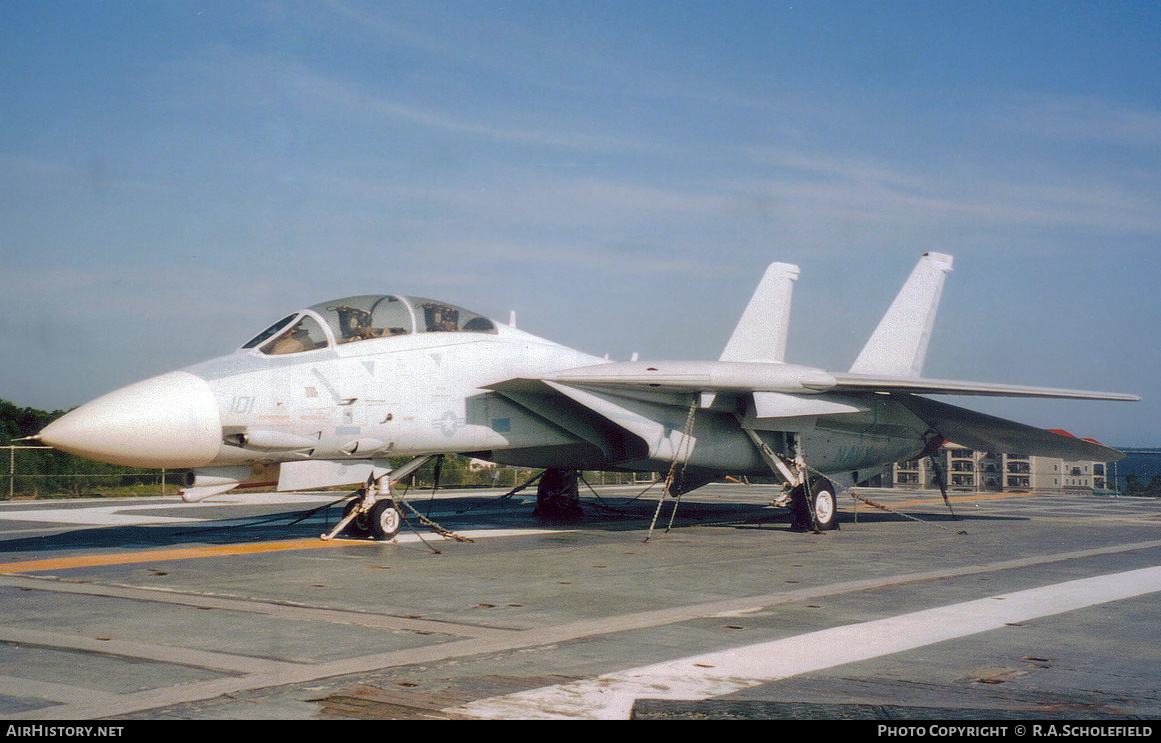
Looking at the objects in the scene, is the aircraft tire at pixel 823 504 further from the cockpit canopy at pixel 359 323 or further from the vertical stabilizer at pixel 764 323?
the cockpit canopy at pixel 359 323

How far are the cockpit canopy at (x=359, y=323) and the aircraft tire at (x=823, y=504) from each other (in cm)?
590

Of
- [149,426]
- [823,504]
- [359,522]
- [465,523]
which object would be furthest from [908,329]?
[149,426]

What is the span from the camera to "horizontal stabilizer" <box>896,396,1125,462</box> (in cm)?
1592

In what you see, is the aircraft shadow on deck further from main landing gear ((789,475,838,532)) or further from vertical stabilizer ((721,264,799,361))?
vertical stabilizer ((721,264,799,361))

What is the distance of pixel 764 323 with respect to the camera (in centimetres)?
1817

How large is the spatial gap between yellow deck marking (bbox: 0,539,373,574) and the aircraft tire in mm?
6862

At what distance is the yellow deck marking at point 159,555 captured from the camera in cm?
976

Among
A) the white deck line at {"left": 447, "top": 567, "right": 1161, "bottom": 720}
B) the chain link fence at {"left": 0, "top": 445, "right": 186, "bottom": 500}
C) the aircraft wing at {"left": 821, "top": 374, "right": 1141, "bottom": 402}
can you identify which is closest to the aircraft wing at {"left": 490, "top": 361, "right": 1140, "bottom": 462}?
the aircraft wing at {"left": 821, "top": 374, "right": 1141, "bottom": 402}

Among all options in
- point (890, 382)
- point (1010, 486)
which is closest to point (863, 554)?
point (890, 382)

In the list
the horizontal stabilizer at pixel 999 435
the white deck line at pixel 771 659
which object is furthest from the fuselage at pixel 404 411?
the white deck line at pixel 771 659

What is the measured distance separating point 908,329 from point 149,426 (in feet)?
44.5

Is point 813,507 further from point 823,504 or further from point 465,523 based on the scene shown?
point 465,523

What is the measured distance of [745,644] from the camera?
5.92 meters

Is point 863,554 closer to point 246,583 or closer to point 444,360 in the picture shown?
point 444,360
